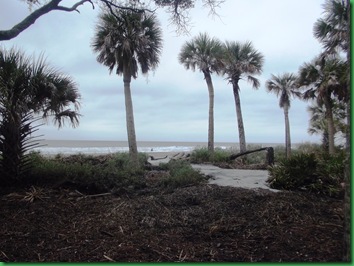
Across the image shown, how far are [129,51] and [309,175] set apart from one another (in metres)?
7.36

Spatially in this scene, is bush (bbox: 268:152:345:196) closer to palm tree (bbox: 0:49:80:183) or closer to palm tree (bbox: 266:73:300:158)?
palm tree (bbox: 0:49:80:183)

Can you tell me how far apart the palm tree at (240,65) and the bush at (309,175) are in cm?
1186

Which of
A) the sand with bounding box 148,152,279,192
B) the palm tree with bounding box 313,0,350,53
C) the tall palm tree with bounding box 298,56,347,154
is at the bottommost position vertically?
the sand with bounding box 148,152,279,192

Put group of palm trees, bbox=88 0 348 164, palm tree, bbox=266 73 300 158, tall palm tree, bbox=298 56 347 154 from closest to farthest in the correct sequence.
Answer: group of palm trees, bbox=88 0 348 164, tall palm tree, bbox=298 56 347 154, palm tree, bbox=266 73 300 158

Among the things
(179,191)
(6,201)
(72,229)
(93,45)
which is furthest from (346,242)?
(93,45)

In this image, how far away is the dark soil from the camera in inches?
113

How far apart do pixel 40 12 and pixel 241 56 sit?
15.5m

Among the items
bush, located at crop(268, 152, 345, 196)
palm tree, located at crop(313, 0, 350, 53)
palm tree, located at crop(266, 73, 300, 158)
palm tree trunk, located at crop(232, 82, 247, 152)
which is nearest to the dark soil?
bush, located at crop(268, 152, 345, 196)

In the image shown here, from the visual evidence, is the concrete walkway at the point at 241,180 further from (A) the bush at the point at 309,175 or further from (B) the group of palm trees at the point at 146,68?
(B) the group of palm trees at the point at 146,68

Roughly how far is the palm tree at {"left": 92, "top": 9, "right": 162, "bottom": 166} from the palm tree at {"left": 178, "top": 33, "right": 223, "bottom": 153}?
23.2 ft

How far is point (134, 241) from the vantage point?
10.4ft

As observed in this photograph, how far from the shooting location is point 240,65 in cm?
1822

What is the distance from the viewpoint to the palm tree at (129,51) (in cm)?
1017

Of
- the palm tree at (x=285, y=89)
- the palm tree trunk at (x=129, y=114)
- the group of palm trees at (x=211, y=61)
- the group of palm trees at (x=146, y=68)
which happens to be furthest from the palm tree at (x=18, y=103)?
the palm tree at (x=285, y=89)
